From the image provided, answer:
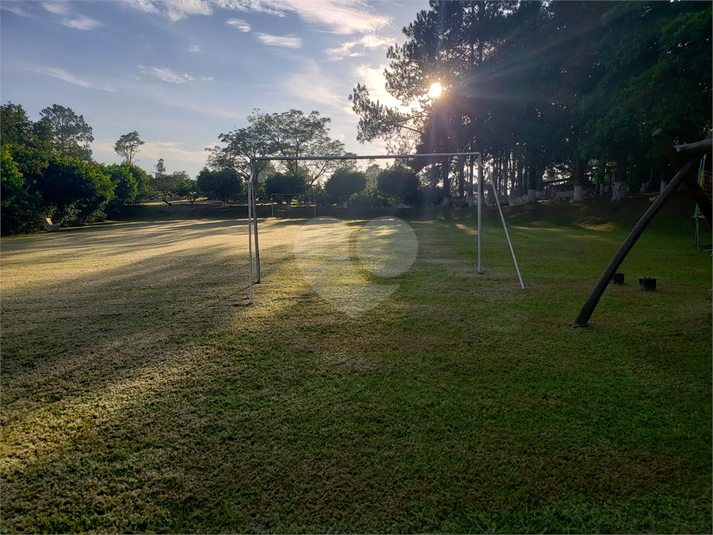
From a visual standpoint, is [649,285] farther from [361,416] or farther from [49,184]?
[49,184]

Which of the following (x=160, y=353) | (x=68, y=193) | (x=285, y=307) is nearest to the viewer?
(x=160, y=353)

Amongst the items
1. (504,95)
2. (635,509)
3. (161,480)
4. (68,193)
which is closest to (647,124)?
(504,95)

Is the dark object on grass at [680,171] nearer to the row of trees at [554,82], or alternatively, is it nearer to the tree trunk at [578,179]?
the row of trees at [554,82]

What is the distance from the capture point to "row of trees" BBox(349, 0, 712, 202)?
1432cm

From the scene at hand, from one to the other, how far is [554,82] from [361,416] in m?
23.1

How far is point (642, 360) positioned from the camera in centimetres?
346

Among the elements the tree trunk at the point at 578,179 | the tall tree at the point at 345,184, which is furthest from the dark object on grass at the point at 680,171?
the tall tree at the point at 345,184

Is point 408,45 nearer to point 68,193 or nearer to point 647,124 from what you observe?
point 647,124

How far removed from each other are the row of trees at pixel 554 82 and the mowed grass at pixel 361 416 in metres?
12.9

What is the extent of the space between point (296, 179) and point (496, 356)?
40.9m

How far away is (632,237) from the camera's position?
407 centimetres

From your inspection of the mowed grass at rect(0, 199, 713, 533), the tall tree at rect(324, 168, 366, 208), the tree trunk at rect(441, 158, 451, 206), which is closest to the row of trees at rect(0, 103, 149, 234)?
the tall tree at rect(324, 168, 366, 208)

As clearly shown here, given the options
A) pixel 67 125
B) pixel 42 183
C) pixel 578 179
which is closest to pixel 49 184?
pixel 42 183

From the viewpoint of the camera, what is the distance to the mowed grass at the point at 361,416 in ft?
6.28
